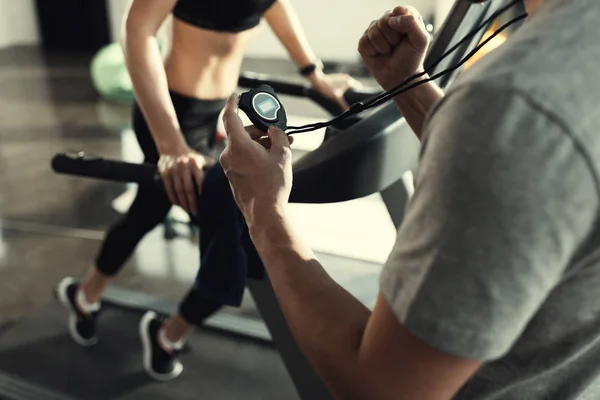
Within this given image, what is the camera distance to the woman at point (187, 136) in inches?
46.3

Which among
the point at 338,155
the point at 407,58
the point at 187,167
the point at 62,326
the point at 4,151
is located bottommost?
the point at 4,151

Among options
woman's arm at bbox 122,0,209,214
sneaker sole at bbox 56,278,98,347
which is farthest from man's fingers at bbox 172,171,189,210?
sneaker sole at bbox 56,278,98,347

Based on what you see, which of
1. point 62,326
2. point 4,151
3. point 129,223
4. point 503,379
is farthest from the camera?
point 4,151

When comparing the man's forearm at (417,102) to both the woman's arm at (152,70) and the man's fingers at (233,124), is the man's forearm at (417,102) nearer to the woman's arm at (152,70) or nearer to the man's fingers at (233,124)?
the man's fingers at (233,124)

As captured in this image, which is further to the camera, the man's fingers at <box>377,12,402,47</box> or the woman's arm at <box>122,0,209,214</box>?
the woman's arm at <box>122,0,209,214</box>

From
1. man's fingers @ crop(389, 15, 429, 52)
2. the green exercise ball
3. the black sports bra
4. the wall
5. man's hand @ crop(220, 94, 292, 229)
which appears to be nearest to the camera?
man's hand @ crop(220, 94, 292, 229)

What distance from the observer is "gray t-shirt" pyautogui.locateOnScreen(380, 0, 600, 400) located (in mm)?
511

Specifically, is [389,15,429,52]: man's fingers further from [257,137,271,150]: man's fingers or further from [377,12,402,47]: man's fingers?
[257,137,271,150]: man's fingers

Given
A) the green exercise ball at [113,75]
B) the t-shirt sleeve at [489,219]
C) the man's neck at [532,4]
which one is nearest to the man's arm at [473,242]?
the t-shirt sleeve at [489,219]

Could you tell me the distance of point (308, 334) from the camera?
738 millimetres

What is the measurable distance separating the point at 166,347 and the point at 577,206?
1542mm

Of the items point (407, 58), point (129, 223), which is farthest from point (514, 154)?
point (129, 223)

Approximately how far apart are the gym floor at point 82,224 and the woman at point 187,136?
24 cm

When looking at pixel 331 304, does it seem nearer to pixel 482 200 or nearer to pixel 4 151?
pixel 482 200
